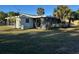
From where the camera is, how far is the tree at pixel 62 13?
438 inches

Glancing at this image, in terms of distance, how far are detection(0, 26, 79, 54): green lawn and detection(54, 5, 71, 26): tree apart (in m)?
0.24

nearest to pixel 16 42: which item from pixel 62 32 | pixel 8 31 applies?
pixel 8 31

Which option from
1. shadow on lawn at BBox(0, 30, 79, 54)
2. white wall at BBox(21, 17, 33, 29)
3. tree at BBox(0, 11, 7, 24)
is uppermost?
tree at BBox(0, 11, 7, 24)

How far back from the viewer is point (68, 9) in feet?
36.6

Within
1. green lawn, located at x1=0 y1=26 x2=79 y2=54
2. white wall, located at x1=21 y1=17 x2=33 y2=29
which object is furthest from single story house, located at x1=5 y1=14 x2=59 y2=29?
green lawn, located at x1=0 y1=26 x2=79 y2=54

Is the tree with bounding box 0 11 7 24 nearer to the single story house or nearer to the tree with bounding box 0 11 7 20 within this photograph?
the tree with bounding box 0 11 7 20

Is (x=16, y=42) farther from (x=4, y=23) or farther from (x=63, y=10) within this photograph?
(x=63, y=10)

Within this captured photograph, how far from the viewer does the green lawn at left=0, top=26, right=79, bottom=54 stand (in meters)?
11.0

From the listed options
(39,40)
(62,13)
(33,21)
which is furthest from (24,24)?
(62,13)

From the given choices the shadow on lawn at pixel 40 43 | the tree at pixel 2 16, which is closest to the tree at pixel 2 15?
the tree at pixel 2 16

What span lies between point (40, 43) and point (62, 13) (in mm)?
824

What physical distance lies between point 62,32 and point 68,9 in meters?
0.52

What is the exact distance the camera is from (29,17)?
11234mm
